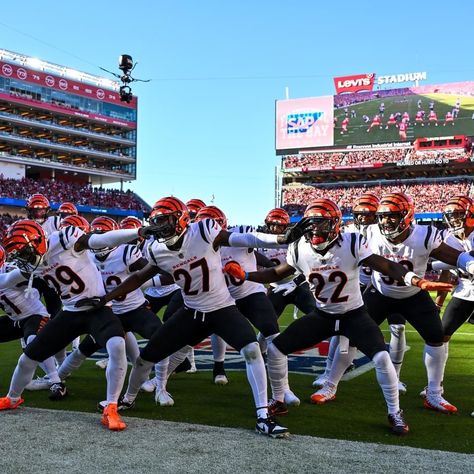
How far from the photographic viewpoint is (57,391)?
255 inches

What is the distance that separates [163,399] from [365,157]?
45.8m

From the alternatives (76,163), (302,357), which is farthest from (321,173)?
(302,357)

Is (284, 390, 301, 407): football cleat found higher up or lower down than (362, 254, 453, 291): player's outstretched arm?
lower down

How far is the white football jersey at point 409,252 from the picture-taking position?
584 cm

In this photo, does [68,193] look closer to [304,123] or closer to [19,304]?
[304,123]

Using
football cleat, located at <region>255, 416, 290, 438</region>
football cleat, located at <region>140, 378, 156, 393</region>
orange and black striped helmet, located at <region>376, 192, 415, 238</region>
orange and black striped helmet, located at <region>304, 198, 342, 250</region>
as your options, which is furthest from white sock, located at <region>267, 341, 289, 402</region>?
football cleat, located at <region>140, 378, 156, 393</region>

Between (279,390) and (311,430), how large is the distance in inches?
25.7

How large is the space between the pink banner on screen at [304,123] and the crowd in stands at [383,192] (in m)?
4.13

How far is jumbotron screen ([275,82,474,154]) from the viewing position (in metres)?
46.9

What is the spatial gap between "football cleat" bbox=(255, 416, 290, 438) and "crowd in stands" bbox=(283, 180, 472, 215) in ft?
131

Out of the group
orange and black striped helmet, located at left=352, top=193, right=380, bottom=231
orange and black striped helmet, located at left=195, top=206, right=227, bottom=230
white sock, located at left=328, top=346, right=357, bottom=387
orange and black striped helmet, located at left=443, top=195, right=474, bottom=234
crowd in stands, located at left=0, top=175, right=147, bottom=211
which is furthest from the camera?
crowd in stands, located at left=0, top=175, right=147, bottom=211

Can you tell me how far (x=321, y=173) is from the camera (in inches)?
2068

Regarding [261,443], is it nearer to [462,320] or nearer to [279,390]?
[279,390]

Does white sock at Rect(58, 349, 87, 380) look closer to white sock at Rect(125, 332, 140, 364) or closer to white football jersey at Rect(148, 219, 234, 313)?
white sock at Rect(125, 332, 140, 364)
